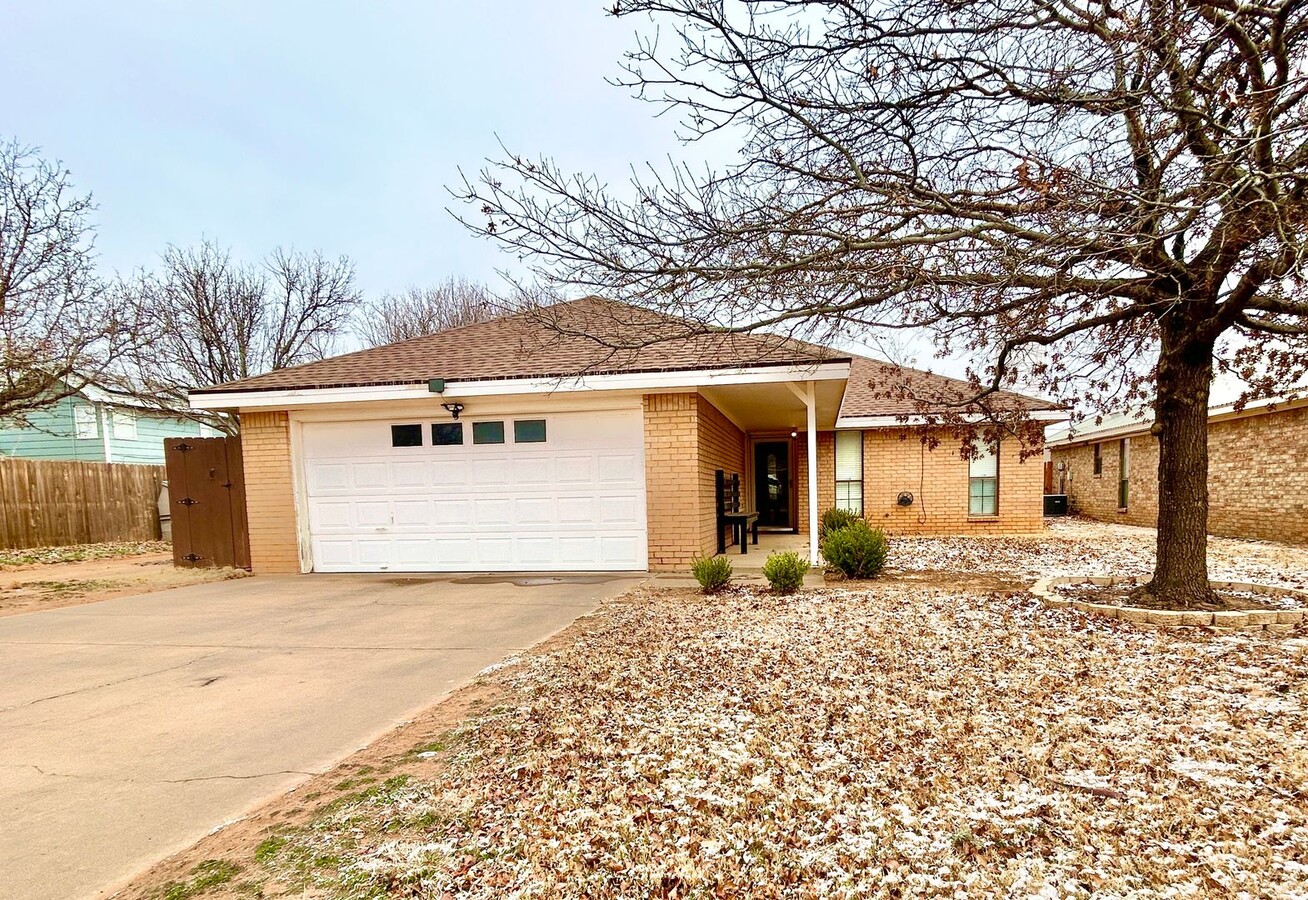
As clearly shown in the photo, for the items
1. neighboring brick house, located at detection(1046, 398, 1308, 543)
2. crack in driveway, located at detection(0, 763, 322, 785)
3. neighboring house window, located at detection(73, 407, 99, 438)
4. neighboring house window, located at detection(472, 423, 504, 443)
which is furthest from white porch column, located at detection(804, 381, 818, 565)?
neighboring house window, located at detection(73, 407, 99, 438)

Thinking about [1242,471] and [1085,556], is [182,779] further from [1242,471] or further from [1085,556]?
[1242,471]

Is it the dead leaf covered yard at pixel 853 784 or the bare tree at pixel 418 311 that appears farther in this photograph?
the bare tree at pixel 418 311

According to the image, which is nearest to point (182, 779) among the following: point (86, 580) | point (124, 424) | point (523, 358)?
point (523, 358)

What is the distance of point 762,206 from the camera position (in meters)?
4.53

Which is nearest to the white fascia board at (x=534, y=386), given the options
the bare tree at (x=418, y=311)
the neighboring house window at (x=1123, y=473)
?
the neighboring house window at (x=1123, y=473)

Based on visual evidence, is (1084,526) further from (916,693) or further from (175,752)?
(175,752)

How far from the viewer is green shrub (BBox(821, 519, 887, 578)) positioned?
7305 mm

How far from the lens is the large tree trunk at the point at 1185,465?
5078 mm

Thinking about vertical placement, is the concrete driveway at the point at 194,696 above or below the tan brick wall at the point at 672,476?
below

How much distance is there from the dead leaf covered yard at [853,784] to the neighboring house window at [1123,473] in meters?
13.5

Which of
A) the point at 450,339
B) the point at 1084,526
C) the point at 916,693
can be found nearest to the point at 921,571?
the point at 916,693

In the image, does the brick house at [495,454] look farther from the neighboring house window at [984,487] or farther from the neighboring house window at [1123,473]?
the neighboring house window at [1123,473]

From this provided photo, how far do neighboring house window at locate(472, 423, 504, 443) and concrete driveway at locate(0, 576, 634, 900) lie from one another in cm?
226

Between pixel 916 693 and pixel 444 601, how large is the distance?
16.9ft
